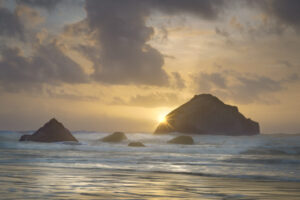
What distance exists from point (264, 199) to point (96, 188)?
12.7 feet

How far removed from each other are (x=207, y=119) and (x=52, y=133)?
176ft

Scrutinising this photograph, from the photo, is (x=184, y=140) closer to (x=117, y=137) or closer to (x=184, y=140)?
(x=184, y=140)

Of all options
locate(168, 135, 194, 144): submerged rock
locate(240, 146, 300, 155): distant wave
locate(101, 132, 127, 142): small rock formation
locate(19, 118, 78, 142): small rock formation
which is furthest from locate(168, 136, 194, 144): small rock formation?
locate(240, 146, 300, 155): distant wave

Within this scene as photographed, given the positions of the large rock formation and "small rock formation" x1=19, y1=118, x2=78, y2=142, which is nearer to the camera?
"small rock formation" x1=19, y1=118, x2=78, y2=142

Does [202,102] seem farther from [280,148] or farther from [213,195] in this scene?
[213,195]

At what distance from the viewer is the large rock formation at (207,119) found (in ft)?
301

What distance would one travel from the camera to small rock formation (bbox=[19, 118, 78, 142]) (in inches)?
1862

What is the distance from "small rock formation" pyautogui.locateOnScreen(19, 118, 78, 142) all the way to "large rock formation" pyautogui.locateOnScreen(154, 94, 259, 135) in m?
46.7

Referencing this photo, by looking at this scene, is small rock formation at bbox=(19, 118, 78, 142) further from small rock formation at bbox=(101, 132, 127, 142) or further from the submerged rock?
the submerged rock

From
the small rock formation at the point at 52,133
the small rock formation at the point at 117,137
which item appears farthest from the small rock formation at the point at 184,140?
the small rock formation at the point at 52,133

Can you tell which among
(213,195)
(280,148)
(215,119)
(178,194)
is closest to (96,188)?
(178,194)

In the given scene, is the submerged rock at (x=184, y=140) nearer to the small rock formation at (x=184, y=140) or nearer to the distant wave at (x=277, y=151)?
the small rock formation at (x=184, y=140)

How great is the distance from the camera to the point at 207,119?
9319 cm

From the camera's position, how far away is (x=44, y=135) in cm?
4762
